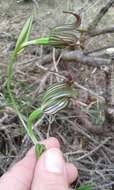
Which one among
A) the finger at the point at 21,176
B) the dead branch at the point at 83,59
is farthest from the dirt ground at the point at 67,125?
the finger at the point at 21,176

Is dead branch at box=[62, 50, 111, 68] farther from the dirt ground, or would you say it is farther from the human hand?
the human hand

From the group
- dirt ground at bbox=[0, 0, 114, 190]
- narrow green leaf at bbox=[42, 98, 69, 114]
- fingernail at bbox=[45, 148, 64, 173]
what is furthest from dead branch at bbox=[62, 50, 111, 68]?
fingernail at bbox=[45, 148, 64, 173]

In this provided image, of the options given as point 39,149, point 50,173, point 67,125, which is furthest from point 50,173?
point 67,125

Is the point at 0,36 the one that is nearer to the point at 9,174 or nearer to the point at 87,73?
the point at 87,73

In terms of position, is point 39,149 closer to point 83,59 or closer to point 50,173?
point 50,173

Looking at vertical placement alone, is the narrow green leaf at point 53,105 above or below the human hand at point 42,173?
above

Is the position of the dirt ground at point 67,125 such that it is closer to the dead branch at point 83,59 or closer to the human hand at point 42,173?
the dead branch at point 83,59

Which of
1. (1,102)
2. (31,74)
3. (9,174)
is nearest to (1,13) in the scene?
(31,74)

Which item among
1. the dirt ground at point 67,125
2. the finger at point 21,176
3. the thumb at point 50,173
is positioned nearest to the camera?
the thumb at point 50,173
